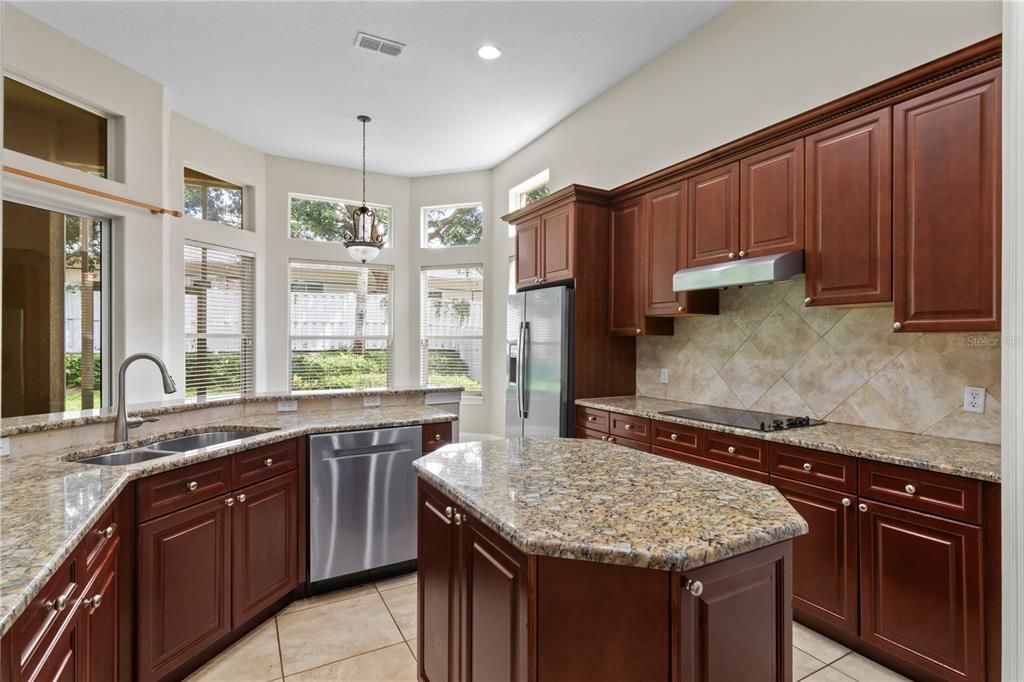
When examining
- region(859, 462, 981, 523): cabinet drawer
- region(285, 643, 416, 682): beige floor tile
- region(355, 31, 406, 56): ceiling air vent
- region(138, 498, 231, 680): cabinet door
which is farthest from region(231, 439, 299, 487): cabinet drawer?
region(355, 31, 406, 56): ceiling air vent

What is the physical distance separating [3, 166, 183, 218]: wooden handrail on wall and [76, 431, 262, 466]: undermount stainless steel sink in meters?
2.16

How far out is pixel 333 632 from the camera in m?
2.43

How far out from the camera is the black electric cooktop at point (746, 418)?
2.63 m

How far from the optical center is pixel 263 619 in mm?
2510

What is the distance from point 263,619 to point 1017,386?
3.27 m

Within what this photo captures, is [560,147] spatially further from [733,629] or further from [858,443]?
[733,629]

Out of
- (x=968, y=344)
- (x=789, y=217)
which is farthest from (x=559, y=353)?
(x=968, y=344)

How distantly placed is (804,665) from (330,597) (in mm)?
2330

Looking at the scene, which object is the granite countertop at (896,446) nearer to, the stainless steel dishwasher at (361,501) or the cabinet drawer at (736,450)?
the cabinet drawer at (736,450)

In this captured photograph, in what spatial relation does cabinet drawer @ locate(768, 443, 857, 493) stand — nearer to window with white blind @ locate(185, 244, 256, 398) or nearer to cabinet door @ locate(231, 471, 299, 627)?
cabinet door @ locate(231, 471, 299, 627)

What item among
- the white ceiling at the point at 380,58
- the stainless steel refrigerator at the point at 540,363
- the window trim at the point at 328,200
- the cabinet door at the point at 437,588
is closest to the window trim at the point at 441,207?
the window trim at the point at 328,200

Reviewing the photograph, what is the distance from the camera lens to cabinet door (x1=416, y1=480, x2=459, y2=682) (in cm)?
155

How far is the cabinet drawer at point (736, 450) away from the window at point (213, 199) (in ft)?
16.1

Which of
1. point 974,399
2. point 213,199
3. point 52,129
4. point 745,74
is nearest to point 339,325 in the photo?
point 213,199
